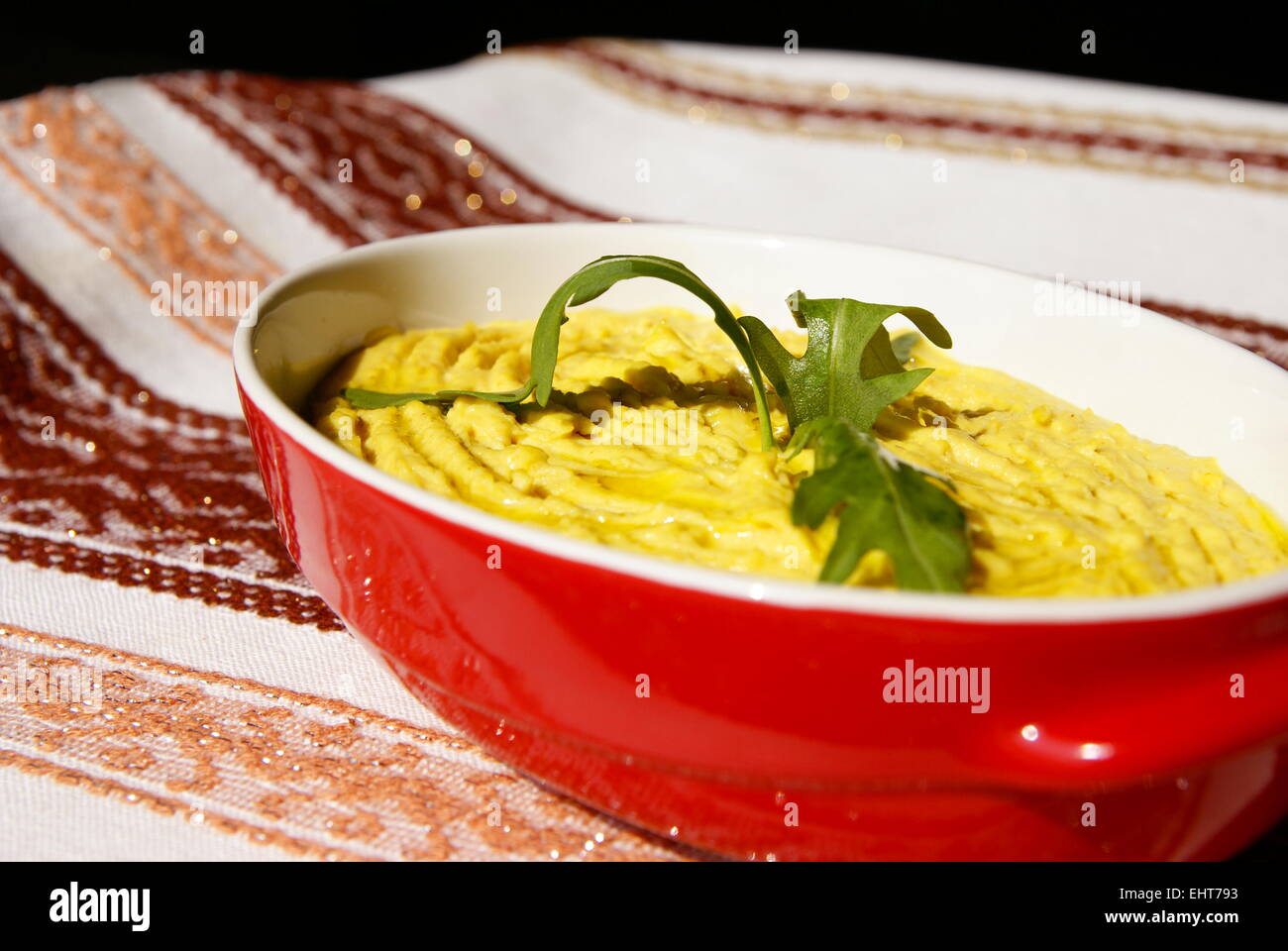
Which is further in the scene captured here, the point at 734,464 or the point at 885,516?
the point at 734,464

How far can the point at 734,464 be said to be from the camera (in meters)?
1.32

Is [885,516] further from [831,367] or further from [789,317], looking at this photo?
[789,317]

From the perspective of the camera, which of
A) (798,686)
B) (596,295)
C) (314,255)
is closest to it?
(798,686)

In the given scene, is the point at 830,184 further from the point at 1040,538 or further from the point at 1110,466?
the point at 1040,538

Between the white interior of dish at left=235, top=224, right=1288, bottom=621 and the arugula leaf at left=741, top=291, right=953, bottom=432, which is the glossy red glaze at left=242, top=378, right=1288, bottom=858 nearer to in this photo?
the white interior of dish at left=235, top=224, right=1288, bottom=621

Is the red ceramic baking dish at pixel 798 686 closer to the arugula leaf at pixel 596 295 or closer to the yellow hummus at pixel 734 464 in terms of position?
the yellow hummus at pixel 734 464

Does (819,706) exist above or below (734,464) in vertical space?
below

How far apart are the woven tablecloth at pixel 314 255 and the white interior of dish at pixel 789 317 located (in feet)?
1.18

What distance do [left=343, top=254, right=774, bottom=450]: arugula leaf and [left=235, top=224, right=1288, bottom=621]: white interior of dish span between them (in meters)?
0.25

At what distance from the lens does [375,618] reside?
121 centimetres

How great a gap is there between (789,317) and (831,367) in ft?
1.37

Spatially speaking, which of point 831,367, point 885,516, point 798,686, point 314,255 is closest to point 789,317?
point 831,367

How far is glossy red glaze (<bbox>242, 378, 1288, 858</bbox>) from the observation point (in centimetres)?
96

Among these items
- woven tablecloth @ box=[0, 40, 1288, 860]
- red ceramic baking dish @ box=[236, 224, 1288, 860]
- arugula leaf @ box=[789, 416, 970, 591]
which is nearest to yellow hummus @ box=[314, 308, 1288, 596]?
arugula leaf @ box=[789, 416, 970, 591]
